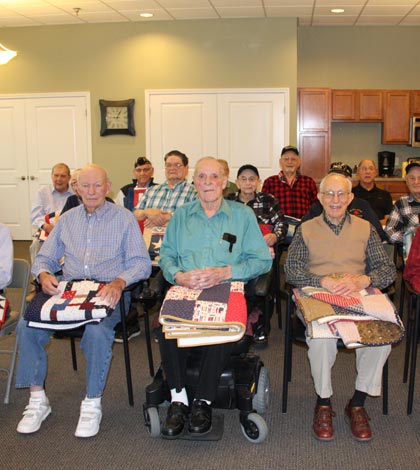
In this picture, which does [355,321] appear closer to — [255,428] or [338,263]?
[338,263]

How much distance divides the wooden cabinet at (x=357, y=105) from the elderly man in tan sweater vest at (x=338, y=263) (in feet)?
18.0

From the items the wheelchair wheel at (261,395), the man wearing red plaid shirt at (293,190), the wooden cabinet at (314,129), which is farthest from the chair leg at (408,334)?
the wooden cabinet at (314,129)

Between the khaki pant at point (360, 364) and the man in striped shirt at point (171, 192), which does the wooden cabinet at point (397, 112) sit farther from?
the khaki pant at point (360, 364)

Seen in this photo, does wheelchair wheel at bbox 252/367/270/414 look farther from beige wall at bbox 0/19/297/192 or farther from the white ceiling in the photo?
beige wall at bbox 0/19/297/192

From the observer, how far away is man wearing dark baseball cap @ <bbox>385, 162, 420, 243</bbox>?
144 inches

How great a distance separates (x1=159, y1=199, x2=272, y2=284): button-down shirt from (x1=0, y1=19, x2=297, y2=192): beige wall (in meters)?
4.99

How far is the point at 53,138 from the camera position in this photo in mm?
7828

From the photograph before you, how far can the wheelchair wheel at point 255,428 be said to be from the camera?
2.34 metres

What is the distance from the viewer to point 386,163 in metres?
7.88

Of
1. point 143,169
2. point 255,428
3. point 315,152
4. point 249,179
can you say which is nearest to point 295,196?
point 249,179

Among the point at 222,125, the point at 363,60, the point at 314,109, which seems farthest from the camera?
the point at 363,60

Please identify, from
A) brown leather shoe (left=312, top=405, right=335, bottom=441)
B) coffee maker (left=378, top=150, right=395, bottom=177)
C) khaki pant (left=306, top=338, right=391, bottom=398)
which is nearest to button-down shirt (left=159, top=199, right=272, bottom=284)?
khaki pant (left=306, top=338, right=391, bottom=398)

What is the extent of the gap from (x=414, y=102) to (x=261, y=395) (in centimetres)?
660

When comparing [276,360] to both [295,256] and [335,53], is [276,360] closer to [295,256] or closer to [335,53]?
[295,256]
